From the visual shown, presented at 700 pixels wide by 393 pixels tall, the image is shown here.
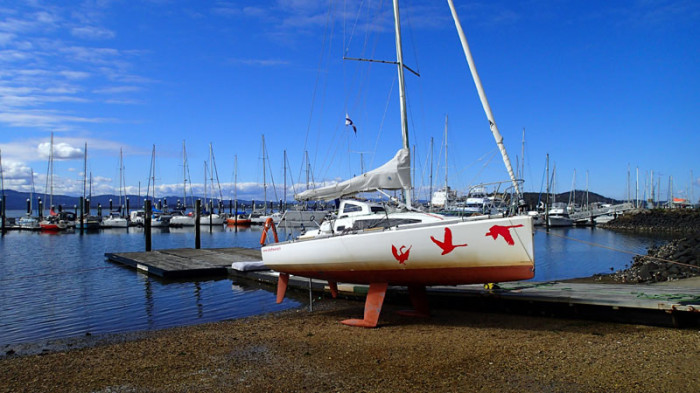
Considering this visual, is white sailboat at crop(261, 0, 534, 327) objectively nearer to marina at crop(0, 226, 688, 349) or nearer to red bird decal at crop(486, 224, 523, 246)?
red bird decal at crop(486, 224, 523, 246)

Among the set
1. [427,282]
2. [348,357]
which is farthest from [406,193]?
[348,357]

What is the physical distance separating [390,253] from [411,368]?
274 centimetres

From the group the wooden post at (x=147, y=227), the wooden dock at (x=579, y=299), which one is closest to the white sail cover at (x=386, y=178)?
the wooden dock at (x=579, y=299)

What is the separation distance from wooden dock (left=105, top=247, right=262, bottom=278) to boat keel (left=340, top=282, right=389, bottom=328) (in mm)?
11104

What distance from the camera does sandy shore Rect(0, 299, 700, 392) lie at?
244 inches

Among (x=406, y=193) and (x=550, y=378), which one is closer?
(x=550, y=378)

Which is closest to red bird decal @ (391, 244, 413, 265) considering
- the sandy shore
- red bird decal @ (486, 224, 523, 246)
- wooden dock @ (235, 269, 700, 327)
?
the sandy shore

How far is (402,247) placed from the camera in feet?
29.8

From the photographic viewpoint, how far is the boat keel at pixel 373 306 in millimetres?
9734

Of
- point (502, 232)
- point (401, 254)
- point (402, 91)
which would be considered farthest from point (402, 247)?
point (402, 91)

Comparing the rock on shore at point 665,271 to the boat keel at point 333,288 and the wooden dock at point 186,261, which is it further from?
the wooden dock at point 186,261

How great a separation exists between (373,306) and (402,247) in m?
1.55

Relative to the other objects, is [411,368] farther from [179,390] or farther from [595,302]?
[595,302]

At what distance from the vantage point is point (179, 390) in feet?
20.4
